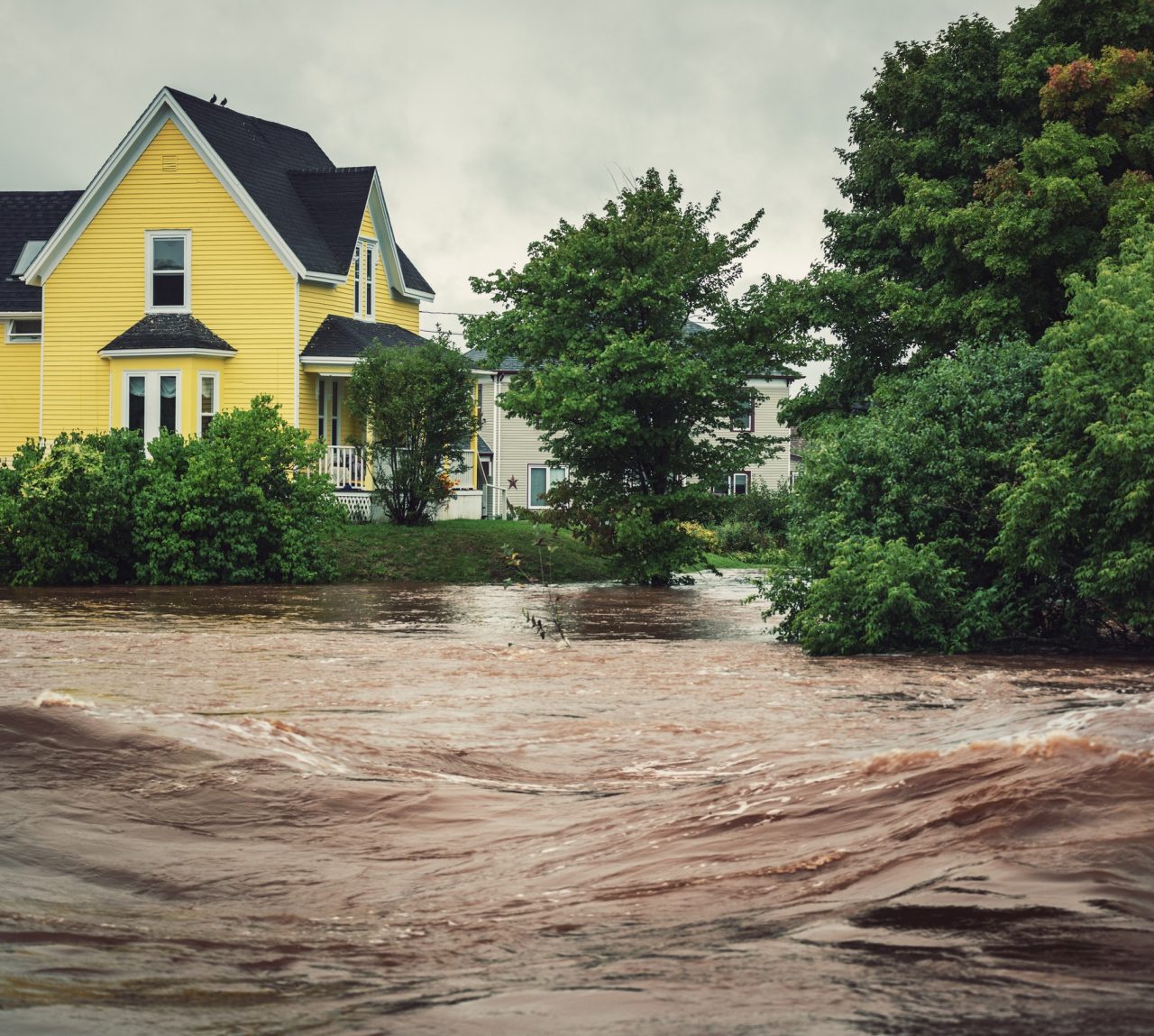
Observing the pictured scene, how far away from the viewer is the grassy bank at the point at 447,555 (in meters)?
30.8

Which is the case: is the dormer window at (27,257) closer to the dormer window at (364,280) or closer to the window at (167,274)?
the window at (167,274)

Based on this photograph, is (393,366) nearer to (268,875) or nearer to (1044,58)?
(1044,58)

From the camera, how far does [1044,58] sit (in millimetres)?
25031

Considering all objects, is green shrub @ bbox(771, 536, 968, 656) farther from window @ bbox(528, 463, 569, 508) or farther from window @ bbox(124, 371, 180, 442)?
window @ bbox(528, 463, 569, 508)

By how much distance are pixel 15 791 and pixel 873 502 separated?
11.4 m

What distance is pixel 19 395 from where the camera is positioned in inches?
1537

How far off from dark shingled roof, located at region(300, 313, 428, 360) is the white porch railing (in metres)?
2.35

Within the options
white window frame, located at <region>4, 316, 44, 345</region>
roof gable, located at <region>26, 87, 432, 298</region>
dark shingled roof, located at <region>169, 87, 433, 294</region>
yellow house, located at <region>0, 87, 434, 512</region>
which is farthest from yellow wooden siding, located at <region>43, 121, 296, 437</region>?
white window frame, located at <region>4, 316, 44, 345</region>

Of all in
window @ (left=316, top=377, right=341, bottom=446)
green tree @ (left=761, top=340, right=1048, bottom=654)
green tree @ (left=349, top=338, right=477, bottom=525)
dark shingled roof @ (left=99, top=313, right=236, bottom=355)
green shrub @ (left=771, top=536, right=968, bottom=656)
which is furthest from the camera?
window @ (left=316, top=377, right=341, bottom=446)

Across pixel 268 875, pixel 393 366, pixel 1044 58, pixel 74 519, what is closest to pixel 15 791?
pixel 268 875

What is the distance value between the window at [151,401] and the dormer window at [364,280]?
5623 millimetres

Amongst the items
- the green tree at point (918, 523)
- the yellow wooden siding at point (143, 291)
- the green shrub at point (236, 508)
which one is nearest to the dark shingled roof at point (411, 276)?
the yellow wooden siding at point (143, 291)

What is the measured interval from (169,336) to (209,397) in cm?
173

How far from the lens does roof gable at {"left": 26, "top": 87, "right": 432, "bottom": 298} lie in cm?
3525
